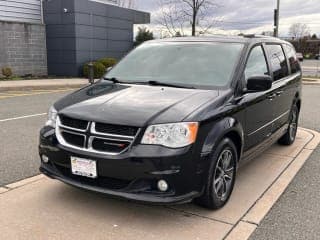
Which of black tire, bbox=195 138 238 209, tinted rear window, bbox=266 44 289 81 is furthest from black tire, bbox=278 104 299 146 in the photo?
black tire, bbox=195 138 238 209

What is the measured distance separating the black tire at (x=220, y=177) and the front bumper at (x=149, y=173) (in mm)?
159

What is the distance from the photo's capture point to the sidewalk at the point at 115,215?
3482mm

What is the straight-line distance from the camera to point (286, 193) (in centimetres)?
454

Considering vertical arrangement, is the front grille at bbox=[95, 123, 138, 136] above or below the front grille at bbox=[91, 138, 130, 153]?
above

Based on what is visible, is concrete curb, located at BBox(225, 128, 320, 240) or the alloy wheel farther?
the alloy wheel

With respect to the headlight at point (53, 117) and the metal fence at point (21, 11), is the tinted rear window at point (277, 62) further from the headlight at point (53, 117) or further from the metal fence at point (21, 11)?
the metal fence at point (21, 11)

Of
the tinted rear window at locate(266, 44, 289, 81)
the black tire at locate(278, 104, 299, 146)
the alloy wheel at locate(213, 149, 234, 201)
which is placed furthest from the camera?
the black tire at locate(278, 104, 299, 146)

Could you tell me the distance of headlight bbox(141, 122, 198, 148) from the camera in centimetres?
341

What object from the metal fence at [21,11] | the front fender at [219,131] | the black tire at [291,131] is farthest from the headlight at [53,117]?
the metal fence at [21,11]

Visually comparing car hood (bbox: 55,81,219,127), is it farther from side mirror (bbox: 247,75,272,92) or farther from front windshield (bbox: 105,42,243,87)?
side mirror (bbox: 247,75,272,92)

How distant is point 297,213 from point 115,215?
181cm

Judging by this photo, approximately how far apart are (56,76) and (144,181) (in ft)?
61.1

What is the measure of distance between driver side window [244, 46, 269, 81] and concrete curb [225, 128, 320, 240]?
1.33 m

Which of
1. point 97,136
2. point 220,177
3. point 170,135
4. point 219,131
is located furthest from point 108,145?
point 220,177
